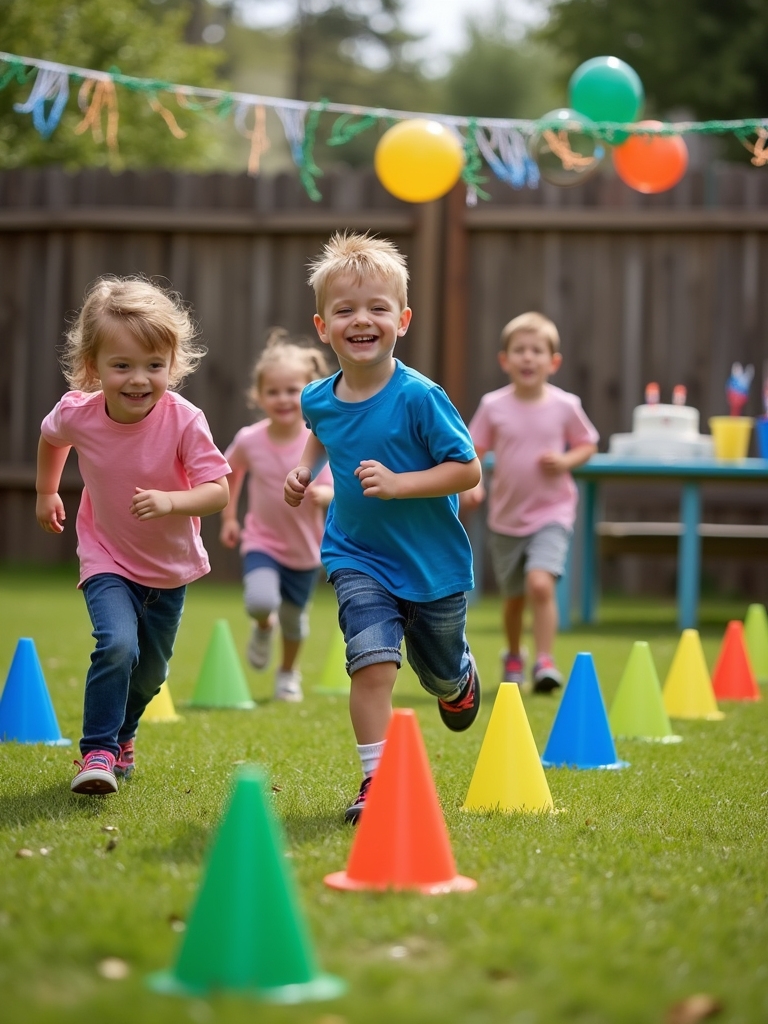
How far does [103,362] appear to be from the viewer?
425cm

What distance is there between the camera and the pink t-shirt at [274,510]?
267 inches

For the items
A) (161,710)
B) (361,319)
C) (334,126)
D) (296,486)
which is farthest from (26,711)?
(334,126)

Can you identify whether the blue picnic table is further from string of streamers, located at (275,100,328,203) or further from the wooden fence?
string of streamers, located at (275,100,328,203)

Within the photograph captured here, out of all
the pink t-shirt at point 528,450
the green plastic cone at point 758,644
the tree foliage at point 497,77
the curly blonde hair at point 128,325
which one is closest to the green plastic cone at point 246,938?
the curly blonde hair at point 128,325

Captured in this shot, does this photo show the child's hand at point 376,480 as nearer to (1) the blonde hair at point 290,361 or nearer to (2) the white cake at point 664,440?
(1) the blonde hair at point 290,361

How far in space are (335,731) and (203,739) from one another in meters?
0.56

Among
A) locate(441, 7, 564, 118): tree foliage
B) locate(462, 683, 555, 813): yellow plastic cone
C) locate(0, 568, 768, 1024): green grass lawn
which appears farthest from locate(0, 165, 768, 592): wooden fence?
locate(441, 7, 564, 118): tree foliage

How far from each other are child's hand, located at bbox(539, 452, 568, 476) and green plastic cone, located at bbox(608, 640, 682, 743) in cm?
178

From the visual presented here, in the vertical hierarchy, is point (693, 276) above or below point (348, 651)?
above

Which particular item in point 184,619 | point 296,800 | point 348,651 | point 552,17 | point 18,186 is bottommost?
point 296,800

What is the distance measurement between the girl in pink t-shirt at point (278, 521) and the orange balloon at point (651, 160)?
3403mm

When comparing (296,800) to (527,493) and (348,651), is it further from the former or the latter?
(527,493)

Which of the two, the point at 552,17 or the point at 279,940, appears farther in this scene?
the point at 552,17

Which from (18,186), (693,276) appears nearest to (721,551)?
(693,276)
